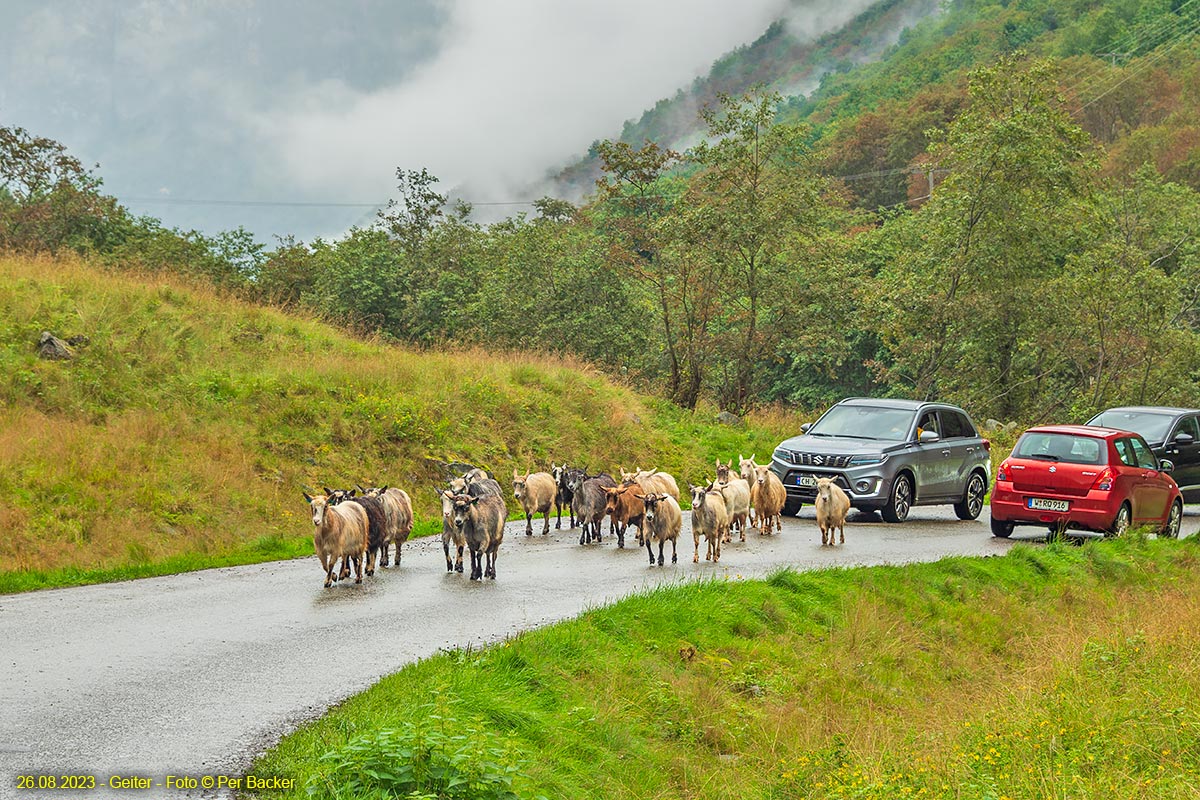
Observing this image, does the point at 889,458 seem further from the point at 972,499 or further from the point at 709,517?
the point at 709,517

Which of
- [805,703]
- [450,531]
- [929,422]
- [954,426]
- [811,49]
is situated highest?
[811,49]

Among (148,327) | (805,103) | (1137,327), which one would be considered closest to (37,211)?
(148,327)

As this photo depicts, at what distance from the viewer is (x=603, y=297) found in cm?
4191

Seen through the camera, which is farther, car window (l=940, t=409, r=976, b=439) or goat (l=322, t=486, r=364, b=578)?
car window (l=940, t=409, r=976, b=439)

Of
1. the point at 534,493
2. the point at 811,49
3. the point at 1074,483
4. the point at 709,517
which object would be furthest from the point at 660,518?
the point at 811,49

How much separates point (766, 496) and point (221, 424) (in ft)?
33.1

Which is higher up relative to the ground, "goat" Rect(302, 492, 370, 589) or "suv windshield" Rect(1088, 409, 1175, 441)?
"suv windshield" Rect(1088, 409, 1175, 441)

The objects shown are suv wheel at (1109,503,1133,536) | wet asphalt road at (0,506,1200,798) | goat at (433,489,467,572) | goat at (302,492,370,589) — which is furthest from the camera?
suv wheel at (1109,503,1133,536)

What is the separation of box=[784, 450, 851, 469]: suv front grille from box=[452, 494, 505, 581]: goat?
8920 millimetres

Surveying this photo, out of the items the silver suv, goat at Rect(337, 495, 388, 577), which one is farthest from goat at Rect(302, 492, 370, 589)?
the silver suv

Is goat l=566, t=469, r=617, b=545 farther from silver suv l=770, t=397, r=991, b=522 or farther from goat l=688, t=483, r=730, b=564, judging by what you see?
silver suv l=770, t=397, r=991, b=522

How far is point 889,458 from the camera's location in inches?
879

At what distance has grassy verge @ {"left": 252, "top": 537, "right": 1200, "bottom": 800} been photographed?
26.1 ft

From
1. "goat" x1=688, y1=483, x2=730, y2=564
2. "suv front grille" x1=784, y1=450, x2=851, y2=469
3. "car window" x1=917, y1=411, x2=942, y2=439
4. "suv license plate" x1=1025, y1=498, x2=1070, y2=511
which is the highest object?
"car window" x1=917, y1=411, x2=942, y2=439
